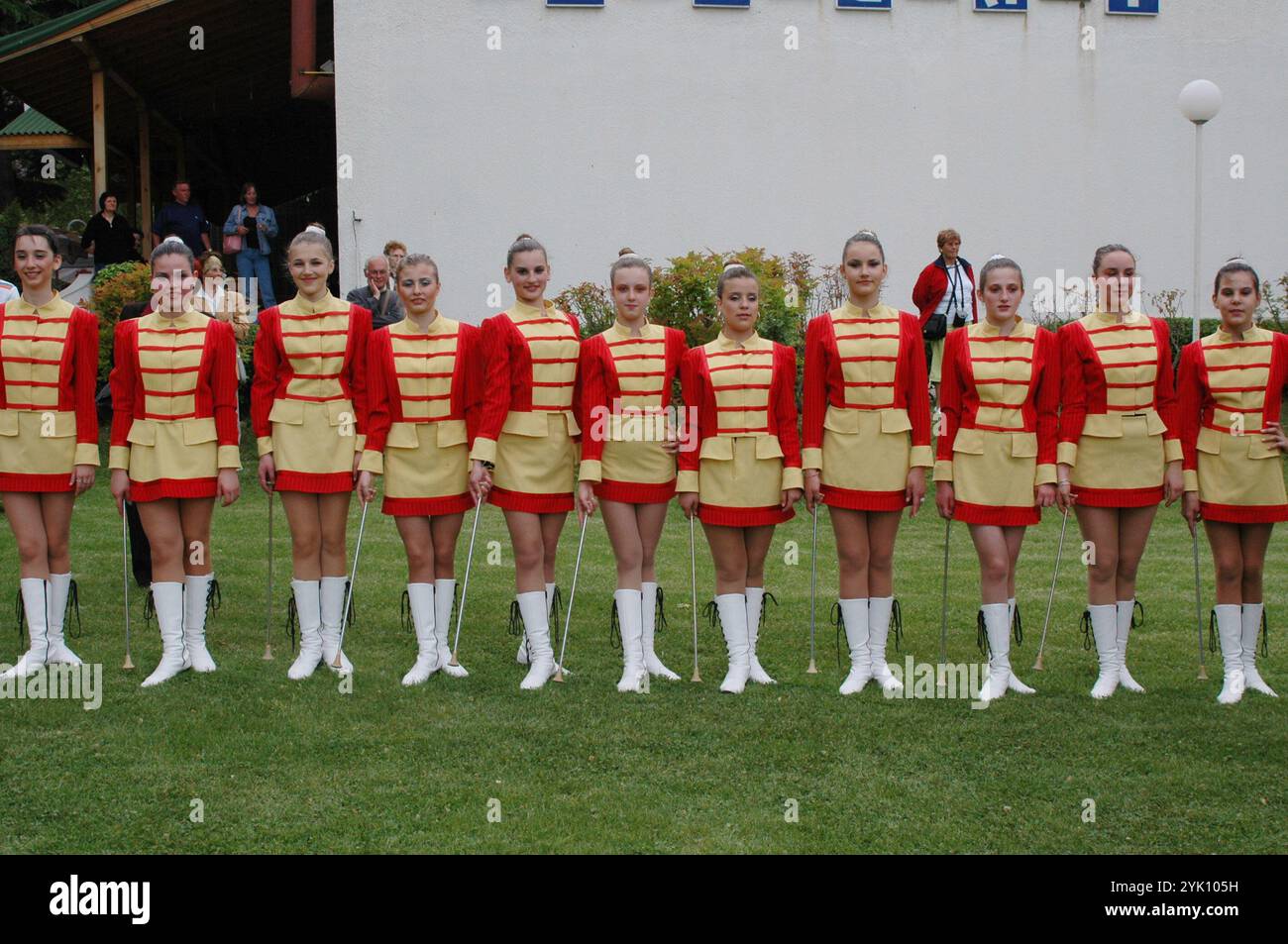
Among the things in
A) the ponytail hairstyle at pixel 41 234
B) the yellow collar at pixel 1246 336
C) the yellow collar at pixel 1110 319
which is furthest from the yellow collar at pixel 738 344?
the ponytail hairstyle at pixel 41 234

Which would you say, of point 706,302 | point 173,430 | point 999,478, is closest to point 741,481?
point 999,478

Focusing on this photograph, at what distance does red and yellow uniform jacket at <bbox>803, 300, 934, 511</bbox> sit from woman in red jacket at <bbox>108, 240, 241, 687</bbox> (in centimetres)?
277

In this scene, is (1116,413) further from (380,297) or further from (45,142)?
(45,142)

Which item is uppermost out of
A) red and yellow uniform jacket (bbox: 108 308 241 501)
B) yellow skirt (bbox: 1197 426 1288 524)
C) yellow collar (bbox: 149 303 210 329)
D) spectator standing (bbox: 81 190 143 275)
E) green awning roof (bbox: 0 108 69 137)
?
green awning roof (bbox: 0 108 69 137)

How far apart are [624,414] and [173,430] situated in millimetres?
2126

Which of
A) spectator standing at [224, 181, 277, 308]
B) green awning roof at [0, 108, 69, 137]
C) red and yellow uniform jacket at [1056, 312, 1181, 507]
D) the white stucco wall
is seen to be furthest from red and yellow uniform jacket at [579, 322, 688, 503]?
green awning roof at [0, 108, 69, 137]

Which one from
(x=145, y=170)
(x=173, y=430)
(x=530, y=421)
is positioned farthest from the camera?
(x=145, y=170)

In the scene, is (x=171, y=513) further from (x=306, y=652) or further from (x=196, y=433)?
(x=306, y=652)

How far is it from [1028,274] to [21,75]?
42.7 ft

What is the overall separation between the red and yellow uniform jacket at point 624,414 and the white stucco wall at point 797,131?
33.7ft

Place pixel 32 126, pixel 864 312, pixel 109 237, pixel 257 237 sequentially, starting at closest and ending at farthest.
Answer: pixel 864 312 < pixel 109 237 < pixel 257 237 < pixel 32 126

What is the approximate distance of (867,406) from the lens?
6.32 meters

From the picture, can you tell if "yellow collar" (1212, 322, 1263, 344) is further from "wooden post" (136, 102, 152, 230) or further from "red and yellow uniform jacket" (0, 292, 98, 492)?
"wooden post" (136, 102, 152, 230)

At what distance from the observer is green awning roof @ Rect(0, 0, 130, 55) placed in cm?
1669
